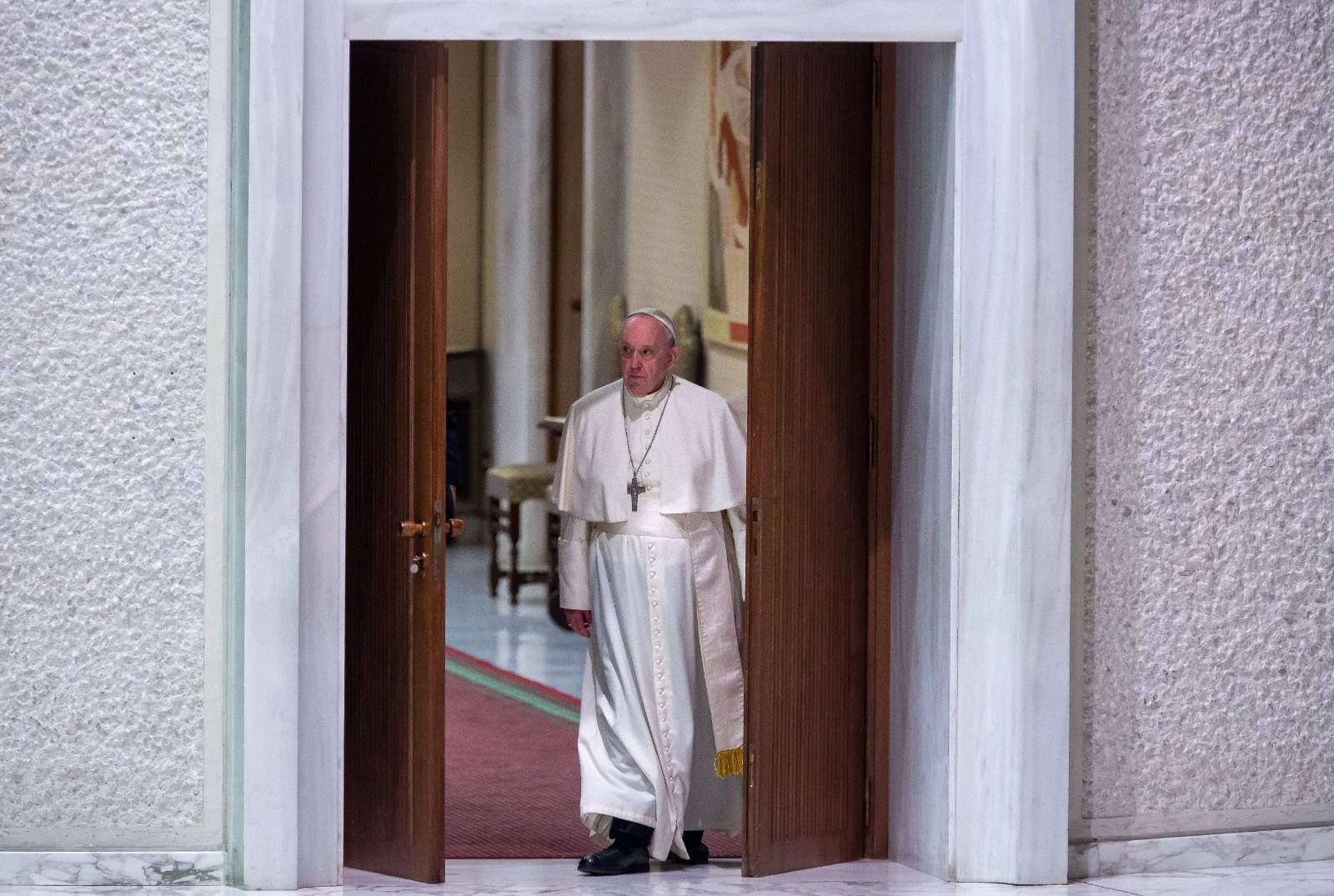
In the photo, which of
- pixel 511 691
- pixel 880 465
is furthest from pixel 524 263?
pixel 880 465

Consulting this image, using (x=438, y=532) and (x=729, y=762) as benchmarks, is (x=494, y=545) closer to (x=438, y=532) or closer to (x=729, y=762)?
(x=729, y=762)

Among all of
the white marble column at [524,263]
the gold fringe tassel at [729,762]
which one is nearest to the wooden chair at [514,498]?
the white marble column at [524,263]

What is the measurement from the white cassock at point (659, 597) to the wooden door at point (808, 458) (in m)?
0.35

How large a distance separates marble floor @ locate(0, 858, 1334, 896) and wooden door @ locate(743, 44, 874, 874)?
152mm

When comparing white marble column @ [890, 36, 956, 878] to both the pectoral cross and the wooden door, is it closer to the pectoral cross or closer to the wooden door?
the wooden door

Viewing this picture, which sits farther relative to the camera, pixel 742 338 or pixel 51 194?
pixel 742 338

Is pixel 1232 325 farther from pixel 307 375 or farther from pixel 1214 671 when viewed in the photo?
pixel 307 375

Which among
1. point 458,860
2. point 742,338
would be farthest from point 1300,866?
point 742,338

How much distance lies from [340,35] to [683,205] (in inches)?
233

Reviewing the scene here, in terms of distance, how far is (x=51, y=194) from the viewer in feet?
15.8

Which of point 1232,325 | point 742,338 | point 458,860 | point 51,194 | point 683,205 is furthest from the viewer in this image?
point 683,205

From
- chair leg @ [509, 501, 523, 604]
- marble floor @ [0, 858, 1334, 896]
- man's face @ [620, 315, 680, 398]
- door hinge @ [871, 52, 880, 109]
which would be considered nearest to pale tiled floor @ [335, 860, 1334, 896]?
→ marble floor @ [0, 858, 1334, 896]

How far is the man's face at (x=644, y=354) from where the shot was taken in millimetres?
5707

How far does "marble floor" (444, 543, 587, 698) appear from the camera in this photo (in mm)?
9383
